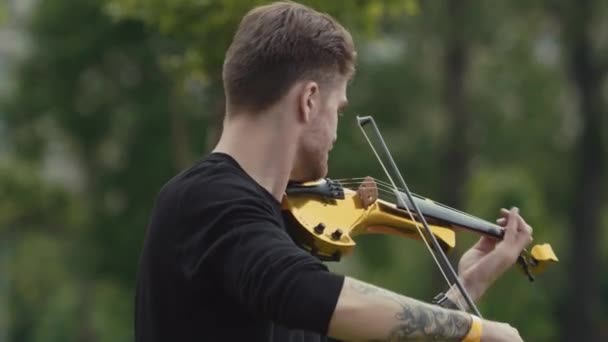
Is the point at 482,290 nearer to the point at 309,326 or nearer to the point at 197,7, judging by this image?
the point at 309,326

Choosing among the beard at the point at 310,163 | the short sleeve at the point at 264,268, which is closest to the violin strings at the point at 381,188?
the beard at the point at 310,163

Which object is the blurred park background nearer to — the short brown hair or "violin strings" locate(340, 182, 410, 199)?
"violin strings" locate(340, 182, 410, 199)

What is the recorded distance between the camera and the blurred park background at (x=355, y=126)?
25.3m

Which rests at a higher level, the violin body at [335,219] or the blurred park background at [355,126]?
the violin body at [335,219]

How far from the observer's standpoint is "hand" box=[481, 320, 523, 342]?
127 inches

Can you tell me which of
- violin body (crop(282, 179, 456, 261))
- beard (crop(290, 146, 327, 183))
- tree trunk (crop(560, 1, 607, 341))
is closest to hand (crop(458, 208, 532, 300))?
violin body (crop(282, 179, 456, 261))

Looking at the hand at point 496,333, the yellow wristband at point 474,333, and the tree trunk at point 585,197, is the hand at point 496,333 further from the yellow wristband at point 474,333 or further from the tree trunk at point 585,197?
the tree trunk at point 585,197

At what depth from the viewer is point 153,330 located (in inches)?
133

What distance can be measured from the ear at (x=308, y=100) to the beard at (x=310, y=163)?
10 cm

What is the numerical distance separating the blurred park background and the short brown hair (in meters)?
19.5

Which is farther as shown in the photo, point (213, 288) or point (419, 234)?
point (419, 234)

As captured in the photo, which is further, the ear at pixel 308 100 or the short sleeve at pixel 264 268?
the ear at pixel 308 100

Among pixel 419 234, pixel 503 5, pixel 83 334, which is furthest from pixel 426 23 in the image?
pixel 419 234

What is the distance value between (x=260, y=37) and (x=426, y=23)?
22363 millimetres
